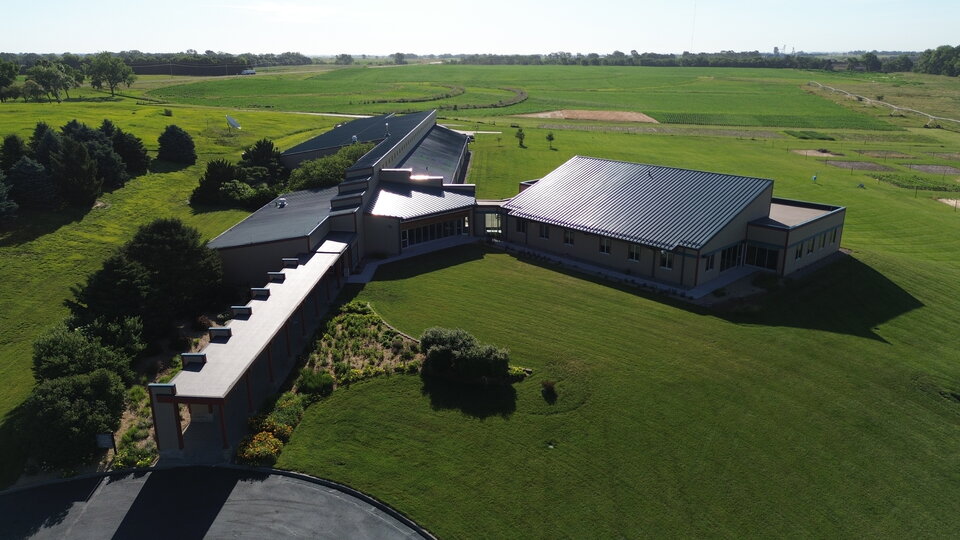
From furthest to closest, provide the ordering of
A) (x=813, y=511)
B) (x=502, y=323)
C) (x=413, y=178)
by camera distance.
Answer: (x=413, y=178) < (x=502, y=323) < (x=813, y=511)

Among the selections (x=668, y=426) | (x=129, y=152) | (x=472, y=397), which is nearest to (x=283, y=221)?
(x=472, y=397)

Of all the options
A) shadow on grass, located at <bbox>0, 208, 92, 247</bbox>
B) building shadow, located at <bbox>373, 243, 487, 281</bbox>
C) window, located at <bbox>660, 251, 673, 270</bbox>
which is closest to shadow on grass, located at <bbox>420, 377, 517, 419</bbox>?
building shadow, located at <bbox>373, 243, 487, 281</bbox>

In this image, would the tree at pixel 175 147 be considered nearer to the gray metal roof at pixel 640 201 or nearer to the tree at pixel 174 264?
the tree at pixel 174 264

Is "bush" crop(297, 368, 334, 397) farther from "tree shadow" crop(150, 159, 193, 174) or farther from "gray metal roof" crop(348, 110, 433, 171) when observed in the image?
"tree shadow" crop(150, 159, 193, 174)

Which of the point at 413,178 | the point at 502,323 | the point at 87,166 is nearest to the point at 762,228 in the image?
the point at 502,323

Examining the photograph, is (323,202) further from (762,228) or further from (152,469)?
(762,228)

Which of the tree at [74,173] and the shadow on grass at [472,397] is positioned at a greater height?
the tree at [74,173]

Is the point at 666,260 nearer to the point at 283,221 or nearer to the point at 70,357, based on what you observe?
the point at 283,221

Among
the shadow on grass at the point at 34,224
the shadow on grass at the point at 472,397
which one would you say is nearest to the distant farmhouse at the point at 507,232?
the shadow on grass at the point at 472,397
